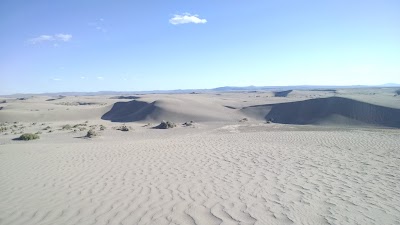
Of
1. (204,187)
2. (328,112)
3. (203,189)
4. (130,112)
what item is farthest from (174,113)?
(203,189)

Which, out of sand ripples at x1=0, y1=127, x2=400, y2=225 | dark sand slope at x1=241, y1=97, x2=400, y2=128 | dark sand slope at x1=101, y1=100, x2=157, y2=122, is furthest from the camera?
dark sand slope at x1=101, y1=100, x2=157, y2=122

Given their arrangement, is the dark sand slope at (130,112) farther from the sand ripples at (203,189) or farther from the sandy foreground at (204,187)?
the sand ripples at (203,189)

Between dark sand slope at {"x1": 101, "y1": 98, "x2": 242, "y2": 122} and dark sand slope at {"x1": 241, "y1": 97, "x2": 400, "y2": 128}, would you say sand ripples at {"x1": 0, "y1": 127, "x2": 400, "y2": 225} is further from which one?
dark sand slope at {"x1": 101, "y1": 98, "x2": 242, "y2": 122}

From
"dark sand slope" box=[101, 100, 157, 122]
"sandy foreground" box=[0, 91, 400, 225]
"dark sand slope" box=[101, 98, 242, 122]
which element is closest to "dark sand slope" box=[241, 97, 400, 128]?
"dark sand slope" box=[101, 98, 242, 122]

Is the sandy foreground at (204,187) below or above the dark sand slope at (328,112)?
above

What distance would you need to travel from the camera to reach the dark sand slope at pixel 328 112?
94.7 ft

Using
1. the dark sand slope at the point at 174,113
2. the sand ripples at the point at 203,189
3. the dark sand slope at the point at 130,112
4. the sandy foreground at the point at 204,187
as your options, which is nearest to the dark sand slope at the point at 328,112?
the dark sand slope at the point at 174,113

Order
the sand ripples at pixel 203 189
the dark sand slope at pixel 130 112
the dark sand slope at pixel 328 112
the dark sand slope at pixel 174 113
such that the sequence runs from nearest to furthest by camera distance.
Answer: the sand ripples at pixel 203 189 < the dark sand slope at pixel 328 112 < the dark sand slope at pixel 174 113 < the dark sand slope at pixel 130 112

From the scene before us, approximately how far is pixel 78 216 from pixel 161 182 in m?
2.31

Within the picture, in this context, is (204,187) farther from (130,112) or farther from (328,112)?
(130,112)

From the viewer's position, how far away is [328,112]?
1253 inches

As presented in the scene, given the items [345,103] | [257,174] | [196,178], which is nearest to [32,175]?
[196,178]

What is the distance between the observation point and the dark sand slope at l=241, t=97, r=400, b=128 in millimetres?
28862

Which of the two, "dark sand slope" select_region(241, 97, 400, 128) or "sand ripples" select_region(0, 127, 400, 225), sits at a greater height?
"sand ripples" select_region(0, 127, 400, 225)
